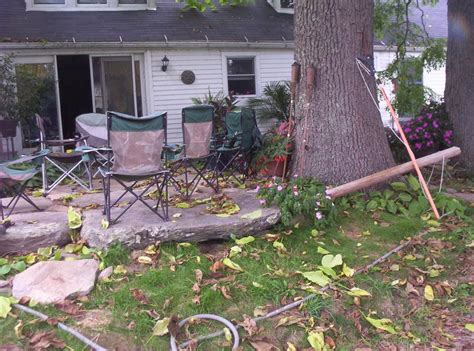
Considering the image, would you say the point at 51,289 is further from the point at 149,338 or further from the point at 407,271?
the point at 407,271

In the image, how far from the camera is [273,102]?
38.7 feet

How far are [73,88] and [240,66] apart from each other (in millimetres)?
3829

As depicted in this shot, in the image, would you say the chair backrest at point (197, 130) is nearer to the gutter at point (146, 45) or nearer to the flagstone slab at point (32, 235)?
the flagstone slab at point (32, 235)

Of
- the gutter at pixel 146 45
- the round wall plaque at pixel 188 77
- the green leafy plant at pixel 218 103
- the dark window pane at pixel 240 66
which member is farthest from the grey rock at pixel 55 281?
the dark window pane at pixel 240 66

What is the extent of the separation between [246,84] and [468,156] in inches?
241

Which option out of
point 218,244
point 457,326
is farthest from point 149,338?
point 457,326

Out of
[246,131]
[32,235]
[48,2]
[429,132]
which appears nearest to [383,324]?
[32,235]

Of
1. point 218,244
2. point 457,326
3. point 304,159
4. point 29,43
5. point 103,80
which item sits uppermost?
point 29,43

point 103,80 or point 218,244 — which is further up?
point 103,80

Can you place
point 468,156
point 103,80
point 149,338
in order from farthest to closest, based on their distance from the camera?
point 103,80, point 468,156, point 149,338

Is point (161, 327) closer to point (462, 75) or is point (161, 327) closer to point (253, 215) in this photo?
point (253, 215)

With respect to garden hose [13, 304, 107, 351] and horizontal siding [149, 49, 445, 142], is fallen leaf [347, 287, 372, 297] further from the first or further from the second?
horizontal siding [149, 49, 445, 142]

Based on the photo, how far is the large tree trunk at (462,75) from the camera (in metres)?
7.32

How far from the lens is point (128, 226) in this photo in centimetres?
417
